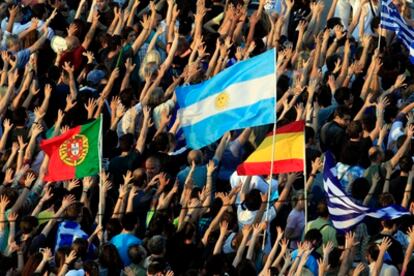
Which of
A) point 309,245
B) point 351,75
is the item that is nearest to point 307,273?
point 309,245

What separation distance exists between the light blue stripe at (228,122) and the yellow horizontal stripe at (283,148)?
0.33 m

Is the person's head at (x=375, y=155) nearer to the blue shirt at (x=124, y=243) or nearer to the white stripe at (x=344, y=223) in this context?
the white stripe at (x=344, y=223)

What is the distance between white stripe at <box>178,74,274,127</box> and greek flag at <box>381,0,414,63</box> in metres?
5.57

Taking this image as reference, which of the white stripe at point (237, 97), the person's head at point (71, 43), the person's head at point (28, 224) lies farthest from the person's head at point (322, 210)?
the person's head at point (71, 43)

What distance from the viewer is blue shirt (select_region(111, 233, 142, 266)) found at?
72.8 feet

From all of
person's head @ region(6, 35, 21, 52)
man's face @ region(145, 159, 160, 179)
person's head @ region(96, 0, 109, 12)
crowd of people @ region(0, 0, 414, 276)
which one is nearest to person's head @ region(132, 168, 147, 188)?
crowd of people @ region(0, 0, 414, 276)

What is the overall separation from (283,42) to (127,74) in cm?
291

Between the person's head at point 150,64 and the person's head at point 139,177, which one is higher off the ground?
the person's head at point 139,177

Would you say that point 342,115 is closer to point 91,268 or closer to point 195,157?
point 195,157

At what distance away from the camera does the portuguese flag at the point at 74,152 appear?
76.3ft

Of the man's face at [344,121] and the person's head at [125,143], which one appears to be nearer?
the person's head at [125,143]

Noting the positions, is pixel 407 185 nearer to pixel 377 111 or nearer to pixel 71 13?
pixel 377 111

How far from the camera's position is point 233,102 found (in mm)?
23078

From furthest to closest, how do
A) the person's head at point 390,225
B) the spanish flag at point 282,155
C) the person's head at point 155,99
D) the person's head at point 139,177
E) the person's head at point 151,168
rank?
the person's head at point 155,99, the person's head at point 151,168, the person's head at point 139,177, the person's head at point 390,225, the spanish flag at point 282,155
